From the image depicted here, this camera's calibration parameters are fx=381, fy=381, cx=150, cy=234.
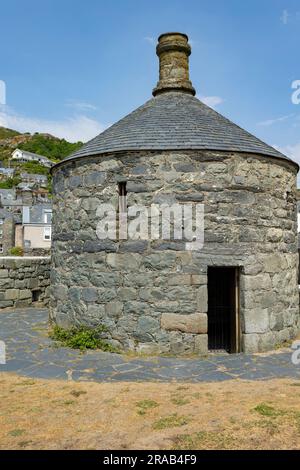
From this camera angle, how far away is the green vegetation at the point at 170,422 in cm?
388

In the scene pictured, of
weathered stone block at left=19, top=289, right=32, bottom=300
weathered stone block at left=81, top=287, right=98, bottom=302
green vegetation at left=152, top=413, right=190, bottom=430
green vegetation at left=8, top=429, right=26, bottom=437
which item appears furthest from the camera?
weathered stone block at left=19, top=289, right=32, bottom=300

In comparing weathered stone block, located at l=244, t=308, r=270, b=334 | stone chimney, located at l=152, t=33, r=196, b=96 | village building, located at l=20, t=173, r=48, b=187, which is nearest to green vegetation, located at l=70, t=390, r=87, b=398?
weathered stone block, located at l=244, t=308, r=270, b=334

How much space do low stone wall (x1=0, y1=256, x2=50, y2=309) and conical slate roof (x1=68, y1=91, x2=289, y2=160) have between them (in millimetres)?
4554

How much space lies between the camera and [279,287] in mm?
7297

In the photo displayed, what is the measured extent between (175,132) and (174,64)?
318cm

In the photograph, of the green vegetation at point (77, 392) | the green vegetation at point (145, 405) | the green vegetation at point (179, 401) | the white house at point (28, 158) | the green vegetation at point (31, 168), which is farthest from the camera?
the white house at point (28, 158)

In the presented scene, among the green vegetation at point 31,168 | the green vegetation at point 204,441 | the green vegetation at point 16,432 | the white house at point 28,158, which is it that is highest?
the white house at point 28,158

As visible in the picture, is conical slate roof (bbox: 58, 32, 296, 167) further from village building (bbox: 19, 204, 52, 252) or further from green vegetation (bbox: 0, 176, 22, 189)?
green vegetation (bbox: 0, 176, 22, 189)

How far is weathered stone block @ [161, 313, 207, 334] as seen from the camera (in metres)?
6.50

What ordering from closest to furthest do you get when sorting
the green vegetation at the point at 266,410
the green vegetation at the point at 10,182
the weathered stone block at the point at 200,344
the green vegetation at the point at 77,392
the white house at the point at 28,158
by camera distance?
the green vegetation at the point at 266,410, the green vegetation at the point at 77,392, the weathered stone block at the point at 200,344, the green vegetation at the point at 10,182, the white house at the point at 28,158

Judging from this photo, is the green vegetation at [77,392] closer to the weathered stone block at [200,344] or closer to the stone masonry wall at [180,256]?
the stone masonry wall at [180,256]

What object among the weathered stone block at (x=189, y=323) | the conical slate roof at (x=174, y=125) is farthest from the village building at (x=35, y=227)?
the weathered stone block at (x=189, y=323)

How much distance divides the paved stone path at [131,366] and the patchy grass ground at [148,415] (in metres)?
0.27

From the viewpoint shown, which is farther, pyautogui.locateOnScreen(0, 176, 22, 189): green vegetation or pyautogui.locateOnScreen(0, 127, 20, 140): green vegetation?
pyautogui.locateOnScreen(0, 127, 20, 140): green vegetation
